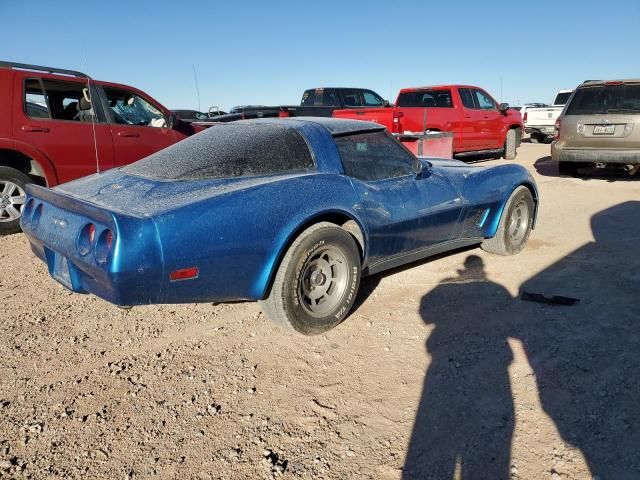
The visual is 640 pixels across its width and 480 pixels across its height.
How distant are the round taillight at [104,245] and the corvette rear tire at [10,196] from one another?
3.83m

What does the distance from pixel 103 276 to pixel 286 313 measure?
106cm

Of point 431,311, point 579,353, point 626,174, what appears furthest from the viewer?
point 626,174

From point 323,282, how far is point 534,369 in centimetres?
134

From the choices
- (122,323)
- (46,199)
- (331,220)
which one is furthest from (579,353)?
(46,199)

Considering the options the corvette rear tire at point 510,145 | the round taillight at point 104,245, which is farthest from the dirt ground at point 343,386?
the corvette rear tire at point 510,145

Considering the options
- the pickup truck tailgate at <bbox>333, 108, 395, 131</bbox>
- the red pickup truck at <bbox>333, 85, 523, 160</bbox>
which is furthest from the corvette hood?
the red pickup truck at <bbox>333, 85, 523, 160</bbox>

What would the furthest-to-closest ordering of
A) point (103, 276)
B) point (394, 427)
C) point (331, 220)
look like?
point (331, 220) → point (103, 276) → point (394, 427)

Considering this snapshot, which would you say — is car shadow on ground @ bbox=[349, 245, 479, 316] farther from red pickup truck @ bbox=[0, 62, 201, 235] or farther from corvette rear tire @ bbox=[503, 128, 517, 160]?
corvette rear tire @ bbox=[503, 128, 517, 160]

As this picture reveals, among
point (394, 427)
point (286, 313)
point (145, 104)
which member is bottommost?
point (394, 427)

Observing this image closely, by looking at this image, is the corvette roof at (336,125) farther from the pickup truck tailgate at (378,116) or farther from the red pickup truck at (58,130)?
the pickup truck tailgate at (378,116)

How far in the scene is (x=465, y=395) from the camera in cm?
258

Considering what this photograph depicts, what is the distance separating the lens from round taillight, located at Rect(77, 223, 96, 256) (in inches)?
103

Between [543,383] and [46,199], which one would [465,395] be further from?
[46,199]

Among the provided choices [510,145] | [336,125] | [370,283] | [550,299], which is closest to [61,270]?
[336,125]
